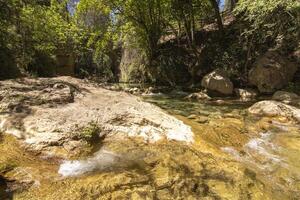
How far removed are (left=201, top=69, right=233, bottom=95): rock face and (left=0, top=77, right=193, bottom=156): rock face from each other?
6.63 meters

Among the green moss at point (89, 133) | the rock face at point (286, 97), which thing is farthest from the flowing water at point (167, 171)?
the rock face at point (286, 97)

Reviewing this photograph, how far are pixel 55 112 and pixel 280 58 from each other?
35.7 feet

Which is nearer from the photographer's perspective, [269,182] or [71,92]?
[269,182]

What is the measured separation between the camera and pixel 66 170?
4.07 metres

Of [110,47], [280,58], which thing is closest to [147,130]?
[280,58]

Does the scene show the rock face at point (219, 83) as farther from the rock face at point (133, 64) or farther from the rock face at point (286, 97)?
the rock face at point (133, 64)

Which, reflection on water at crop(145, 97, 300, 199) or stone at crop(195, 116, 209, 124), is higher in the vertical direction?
stone at crop(195, 116, 209, 124)

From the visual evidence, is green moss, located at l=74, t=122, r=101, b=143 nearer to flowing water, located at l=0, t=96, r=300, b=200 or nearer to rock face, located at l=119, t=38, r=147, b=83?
flowing water, located at l=0, t=96, r=300, b=200

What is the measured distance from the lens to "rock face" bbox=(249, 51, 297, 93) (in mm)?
12180

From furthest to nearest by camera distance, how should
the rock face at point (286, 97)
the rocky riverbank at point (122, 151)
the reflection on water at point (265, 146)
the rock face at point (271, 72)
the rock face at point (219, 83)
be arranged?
the rock face at point (219, 83) < the rock face at point (271, 72) < the rock face at point (286, 97) < the reflection on water at point (265, 146) < the rocky riverbank at point (122, 151)

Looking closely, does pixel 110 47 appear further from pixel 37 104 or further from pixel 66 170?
pixel 66 170

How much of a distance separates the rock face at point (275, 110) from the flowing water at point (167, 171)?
2.33 metres

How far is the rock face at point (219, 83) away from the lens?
12.4 m

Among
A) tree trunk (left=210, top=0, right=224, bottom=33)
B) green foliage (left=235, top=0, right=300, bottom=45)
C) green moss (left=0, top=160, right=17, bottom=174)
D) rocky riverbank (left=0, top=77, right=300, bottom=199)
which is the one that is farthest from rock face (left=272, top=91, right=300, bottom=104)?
green moss (left=0, top=160, right=17, bottom=174)
